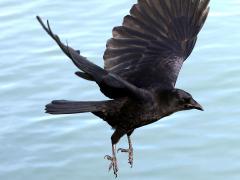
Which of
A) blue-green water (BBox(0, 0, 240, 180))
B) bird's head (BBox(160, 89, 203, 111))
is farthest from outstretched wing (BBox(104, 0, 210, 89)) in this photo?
blue-green water (BBox(0, 0, 240, 180))

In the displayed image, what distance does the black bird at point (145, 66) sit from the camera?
7.32 m

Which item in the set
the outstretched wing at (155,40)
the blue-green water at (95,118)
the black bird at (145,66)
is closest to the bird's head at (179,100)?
the black bird at (145,66)

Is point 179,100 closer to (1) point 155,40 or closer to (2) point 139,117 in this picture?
(2) point 139,117

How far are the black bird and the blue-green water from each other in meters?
2.27

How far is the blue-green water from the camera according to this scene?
34.2ft

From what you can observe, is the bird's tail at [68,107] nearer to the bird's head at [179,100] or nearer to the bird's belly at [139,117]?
the bird's belly at [139,117]

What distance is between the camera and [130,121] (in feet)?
24.3

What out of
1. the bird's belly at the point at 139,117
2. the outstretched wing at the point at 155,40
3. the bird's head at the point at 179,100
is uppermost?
the outstretched wing at the point at 155,40

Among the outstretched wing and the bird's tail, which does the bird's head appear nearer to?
the outstretched wing

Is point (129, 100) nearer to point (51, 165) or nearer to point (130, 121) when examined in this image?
point (130, 121)

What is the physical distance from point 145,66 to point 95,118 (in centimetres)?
320

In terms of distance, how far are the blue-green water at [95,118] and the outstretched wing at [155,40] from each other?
7.36 ft

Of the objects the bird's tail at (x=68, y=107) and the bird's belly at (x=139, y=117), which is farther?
the bird's belly at (x=139, y=117)

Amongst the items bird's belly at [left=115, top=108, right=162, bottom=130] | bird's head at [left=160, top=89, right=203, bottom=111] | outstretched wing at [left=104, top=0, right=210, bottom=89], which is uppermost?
outstretched wing at [left=104, top=0, right=210, bottom=89]
